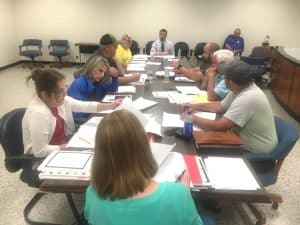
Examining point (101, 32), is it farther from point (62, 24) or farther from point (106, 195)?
point (106, 195)

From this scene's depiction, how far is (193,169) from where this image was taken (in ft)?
4.98

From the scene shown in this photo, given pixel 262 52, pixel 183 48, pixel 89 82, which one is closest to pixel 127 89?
pixel 89 82

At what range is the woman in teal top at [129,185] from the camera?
37.6 inches

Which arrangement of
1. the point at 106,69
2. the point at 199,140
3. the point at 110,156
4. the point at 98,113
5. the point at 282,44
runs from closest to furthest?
the point at 110,156
the point at 199,140
the point at 98,113
the point at 106,69
the point at 282,44

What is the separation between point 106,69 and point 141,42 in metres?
5.68

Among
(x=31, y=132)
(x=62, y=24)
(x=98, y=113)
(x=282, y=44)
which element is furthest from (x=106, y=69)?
(x=282, y=44)

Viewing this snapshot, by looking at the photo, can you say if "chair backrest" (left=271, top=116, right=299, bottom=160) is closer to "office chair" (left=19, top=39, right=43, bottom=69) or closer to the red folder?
the red folder

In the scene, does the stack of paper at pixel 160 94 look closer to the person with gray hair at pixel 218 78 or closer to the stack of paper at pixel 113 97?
the stack of paper at pixel 113 97

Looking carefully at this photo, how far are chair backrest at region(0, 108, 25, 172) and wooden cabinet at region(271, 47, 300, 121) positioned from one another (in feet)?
13.5

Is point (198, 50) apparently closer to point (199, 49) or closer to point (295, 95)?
point (199, 49)

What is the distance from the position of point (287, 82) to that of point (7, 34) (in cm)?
720

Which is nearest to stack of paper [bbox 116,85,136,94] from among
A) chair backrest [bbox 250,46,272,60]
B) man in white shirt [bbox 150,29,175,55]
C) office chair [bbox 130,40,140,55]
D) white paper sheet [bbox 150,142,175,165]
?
white paper sheet [bbox 150,142,175,165]

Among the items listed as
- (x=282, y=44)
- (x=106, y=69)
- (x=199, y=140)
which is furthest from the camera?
(x=282, y=44)

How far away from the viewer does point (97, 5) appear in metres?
8.12
